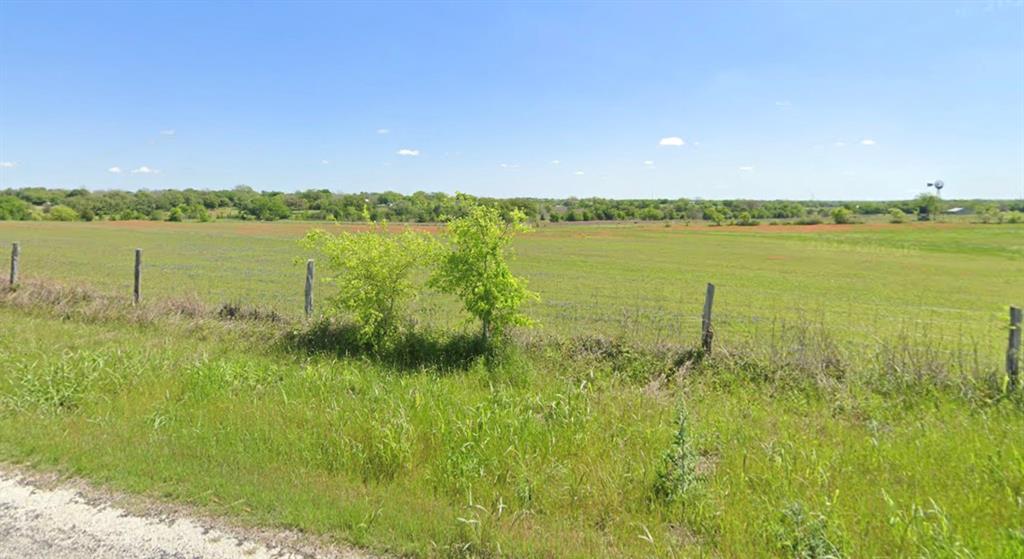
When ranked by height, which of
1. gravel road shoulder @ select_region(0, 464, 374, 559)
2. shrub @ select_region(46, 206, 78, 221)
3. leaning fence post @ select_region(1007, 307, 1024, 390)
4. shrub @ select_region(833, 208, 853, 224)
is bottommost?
gravel road shoulder @ select_region(0, 464, 374, 559)

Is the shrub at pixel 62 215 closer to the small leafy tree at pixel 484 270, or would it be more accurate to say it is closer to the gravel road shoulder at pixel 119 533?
the small leafy tree at pixel 484 270

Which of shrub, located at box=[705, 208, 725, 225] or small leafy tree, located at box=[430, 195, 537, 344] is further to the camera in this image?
shrub, located at box=[705, 208, 725, 225]

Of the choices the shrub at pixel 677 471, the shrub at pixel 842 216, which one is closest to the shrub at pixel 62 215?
the shrub at pixel 677 471

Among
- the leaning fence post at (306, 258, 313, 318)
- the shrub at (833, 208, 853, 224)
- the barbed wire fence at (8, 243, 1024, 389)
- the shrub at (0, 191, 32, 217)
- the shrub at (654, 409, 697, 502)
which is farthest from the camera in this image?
the shrub at (833, 208, 853, 224)

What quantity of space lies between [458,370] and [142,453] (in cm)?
408

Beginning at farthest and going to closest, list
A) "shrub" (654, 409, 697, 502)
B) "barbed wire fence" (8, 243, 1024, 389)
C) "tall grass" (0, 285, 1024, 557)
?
"barbed wire fence" (8, 243, 1024, 389), "shrub" (654, 409, 697, 502), "tall grass" (0, 285, 1024, 557)

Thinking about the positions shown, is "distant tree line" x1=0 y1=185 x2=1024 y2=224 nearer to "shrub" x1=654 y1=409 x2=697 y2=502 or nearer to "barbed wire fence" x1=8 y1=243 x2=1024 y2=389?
"barbed wire fence" x1=8 y1=243 x2=1024 y2=389

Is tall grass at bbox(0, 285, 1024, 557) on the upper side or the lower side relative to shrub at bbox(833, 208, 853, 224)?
lower

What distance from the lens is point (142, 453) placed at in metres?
4.34

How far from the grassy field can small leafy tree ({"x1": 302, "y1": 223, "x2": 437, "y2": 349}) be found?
82 cm

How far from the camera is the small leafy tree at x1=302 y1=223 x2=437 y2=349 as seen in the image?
8266mm

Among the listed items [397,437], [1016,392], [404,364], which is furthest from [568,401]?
[1016,392]

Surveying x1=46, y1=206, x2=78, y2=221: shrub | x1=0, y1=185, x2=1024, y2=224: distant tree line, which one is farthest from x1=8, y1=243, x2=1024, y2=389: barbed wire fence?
x1=46, y1=206, x2=78, y2=221: shrub

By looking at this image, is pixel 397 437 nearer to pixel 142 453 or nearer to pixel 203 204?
pixel 142 453
